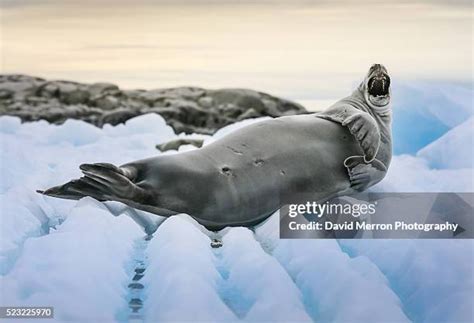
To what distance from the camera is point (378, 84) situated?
352cm

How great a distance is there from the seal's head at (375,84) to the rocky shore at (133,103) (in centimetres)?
23

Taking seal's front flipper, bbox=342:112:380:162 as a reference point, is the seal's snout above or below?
above

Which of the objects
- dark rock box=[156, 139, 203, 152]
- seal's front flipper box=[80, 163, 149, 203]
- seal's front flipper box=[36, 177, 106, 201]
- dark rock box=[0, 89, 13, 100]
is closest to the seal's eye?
dark rock box=[156, 139, 203, 152]

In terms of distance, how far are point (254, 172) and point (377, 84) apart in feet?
1.69

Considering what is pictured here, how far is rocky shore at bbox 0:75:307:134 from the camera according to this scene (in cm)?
354

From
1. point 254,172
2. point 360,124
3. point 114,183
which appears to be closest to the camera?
Result: point 114,183

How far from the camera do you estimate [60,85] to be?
11.7 feet

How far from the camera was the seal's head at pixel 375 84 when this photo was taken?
351cm

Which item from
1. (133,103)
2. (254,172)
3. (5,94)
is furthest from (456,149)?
(5,94)

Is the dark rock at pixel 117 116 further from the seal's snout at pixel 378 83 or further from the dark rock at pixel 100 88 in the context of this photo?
the seal's snout at pixel 378 83

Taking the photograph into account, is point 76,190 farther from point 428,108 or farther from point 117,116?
point 428,108

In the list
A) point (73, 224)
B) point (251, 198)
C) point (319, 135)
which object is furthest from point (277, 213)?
point (73, 224)

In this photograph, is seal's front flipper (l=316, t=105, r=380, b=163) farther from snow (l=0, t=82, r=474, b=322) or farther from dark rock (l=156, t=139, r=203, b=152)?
dark rock (l=156, t=139, r=203, b=152)

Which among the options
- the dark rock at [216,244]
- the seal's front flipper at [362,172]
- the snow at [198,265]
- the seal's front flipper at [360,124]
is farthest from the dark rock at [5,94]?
A: the seal's front flipper at [362,172]
